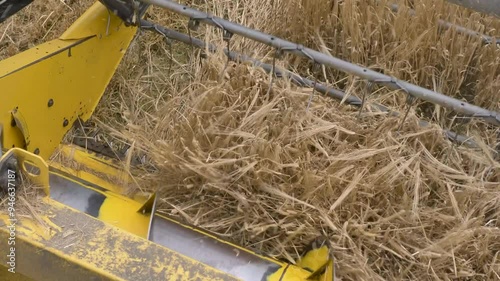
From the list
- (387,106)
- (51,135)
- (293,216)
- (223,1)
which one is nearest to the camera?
(293,216)

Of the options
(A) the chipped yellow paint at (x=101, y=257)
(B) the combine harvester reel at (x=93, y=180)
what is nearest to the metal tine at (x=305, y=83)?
(B) the combine harvester reel at (x=93, y=180)

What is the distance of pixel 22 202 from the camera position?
4.37 feet

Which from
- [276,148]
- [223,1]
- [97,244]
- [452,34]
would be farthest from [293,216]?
[223,1]

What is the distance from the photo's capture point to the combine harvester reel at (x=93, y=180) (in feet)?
4.22

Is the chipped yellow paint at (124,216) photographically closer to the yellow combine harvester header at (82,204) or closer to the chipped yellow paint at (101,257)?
the yellow combine harvester header at (82,204)

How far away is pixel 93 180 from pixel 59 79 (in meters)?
0.32

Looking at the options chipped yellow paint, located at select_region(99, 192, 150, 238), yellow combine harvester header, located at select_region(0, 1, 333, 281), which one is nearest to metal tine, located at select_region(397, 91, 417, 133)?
yellow combine harvester header, located at select_region(0, 1, 333, 281)

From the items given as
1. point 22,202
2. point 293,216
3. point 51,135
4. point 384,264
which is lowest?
point 384,264

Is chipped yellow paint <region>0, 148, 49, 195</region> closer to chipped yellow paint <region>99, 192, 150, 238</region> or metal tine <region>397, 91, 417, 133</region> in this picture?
chipped yellow paint <region>99, 192, 150, 238</region>

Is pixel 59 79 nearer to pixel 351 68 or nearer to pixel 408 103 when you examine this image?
pixel 351 68

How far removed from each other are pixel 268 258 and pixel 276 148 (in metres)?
0.45

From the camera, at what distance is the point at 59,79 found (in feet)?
6.32

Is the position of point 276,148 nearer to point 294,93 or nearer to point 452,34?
point 294,93

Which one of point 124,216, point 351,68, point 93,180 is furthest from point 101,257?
point 351,68
